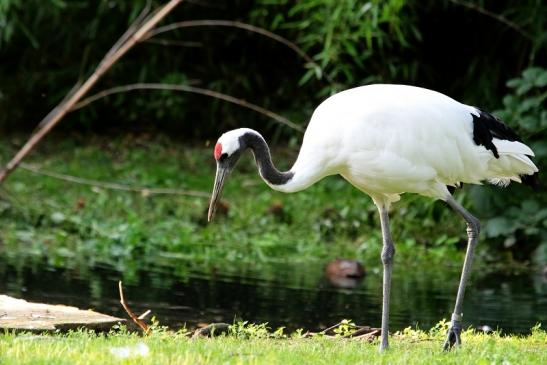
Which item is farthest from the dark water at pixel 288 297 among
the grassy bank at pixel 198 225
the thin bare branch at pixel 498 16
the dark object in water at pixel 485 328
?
the thin bare branch at pixel 498 16

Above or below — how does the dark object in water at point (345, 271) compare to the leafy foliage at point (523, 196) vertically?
below

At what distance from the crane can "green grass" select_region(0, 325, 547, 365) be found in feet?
1.04

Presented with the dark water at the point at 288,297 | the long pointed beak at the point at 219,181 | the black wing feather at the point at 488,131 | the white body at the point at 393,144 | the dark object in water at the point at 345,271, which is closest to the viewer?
the white body at the point at 393,144

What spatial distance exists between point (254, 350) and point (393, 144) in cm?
152

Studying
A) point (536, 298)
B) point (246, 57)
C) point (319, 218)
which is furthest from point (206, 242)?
point (246, 57)

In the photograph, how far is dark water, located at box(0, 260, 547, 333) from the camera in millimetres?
8117

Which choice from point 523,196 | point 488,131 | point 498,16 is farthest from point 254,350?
point 498,16

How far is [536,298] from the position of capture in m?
9.32

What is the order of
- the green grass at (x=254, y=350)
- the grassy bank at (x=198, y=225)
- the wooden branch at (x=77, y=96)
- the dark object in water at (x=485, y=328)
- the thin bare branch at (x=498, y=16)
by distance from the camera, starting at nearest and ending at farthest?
the wooden branch at (x=77, y=96) → the green grass at (x=254, y=350) → the dark object in water at (x=485, y=328) → the grassy bank at (x=198, y=225) → the thin bare branch at (x=498, y=16)

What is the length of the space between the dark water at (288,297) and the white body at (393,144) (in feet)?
5.54

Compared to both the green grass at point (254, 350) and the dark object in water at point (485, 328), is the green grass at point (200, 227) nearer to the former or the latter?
the dark object in water at point (485, 328)

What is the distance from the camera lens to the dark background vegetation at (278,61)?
39.7 feet

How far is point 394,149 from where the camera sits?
621 cm

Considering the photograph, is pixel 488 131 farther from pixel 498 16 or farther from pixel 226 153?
pixel 498 16
